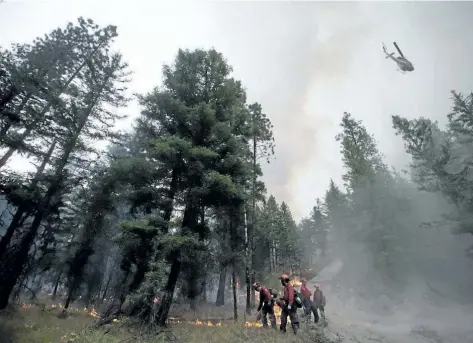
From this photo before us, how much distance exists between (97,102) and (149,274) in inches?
474

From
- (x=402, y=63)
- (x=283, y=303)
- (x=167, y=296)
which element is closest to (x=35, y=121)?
(x=167, y=296)

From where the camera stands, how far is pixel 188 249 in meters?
11.1

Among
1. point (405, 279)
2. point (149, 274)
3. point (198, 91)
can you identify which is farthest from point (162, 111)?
point (405, 279)

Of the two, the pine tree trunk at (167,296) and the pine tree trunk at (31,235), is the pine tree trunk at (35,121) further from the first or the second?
the pine tree trunk at (167,296)

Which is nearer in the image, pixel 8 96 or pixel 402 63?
pixel 8 96

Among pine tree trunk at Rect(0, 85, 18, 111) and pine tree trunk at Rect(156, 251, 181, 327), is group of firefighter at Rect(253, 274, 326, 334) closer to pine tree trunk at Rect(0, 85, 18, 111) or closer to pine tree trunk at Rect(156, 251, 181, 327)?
pine tree trunk at Rect(156, 251, 181, 327)

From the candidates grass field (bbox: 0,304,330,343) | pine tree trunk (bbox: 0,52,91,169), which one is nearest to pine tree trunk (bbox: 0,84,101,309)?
grass field (bbox: 0,304,330,343)

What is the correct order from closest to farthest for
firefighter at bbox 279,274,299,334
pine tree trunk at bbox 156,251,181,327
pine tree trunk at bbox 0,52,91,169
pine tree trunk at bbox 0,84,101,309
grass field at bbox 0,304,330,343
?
grass field at bbox 0,304,330,343 → pine tree trunk at bbox 0,52,91,169 → pine tree trunk at bbox 156,251,181,327 → firefighter at bbox 279,274,299,334 → pine tree trunk at bbox 0,84,101,309

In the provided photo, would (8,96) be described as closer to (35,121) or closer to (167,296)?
(35,121)

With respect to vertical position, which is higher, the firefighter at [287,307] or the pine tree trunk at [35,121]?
the pine tree trunk at [35,121]

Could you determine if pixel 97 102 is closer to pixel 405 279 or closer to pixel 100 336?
pixel 100 336

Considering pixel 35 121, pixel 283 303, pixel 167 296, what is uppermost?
pixel 35 121

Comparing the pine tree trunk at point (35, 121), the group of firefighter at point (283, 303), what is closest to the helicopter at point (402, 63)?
the group of firefighter at point (283, 303)

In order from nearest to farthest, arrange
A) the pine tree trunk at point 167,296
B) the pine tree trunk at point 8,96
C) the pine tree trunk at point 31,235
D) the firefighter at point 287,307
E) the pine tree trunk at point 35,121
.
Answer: the pine tree trunk at point 8,96 < the pine tree trunk at point 35,121 < the pine tree trunk at point 167,296 < the firefighter at point 287,307 < the pine tree trunk at point 31,235
